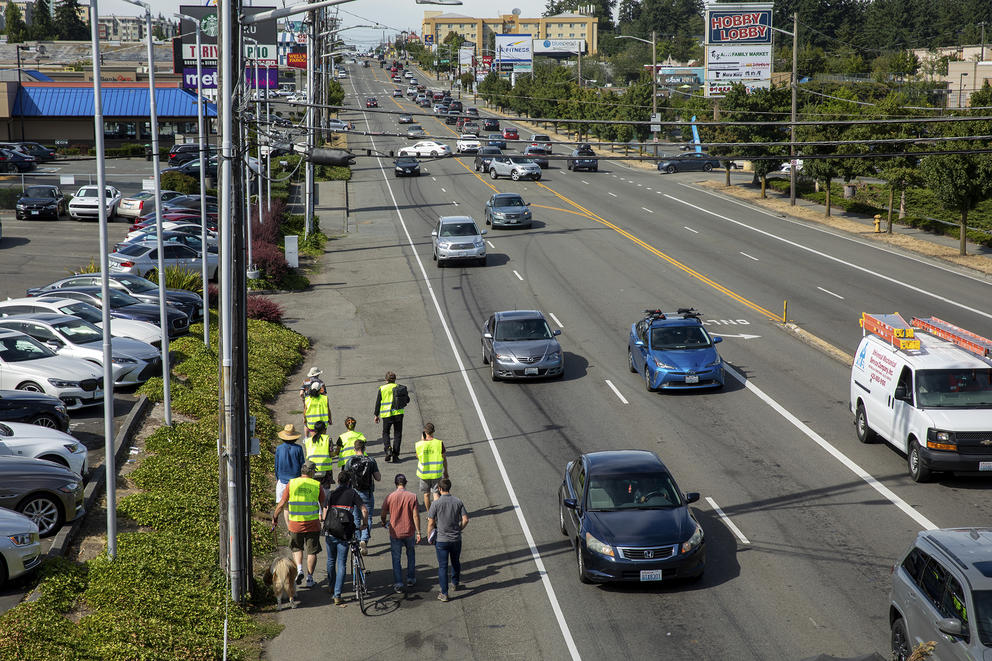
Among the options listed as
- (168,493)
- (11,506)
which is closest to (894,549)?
(168,493)

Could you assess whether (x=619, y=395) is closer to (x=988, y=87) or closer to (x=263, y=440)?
(x=263, y=440)

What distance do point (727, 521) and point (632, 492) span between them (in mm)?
2284

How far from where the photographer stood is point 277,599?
12688mm

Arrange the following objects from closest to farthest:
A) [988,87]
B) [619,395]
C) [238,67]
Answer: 1. [238,67]
2. [619,395]
3. [988,87]

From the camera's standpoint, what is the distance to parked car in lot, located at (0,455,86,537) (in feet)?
44.7

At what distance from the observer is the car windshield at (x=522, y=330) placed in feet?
80.7

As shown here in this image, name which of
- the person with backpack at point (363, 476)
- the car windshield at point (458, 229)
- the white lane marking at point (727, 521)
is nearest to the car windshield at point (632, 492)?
the white lane marking at point (727, 521)

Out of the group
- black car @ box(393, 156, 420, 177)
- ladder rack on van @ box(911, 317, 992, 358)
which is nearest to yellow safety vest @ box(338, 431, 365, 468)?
ladder rack on van @ box(911, 317, 992, 358)

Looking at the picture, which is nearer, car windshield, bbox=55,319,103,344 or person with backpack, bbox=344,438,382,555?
person with backpack, bbox=344,438,382,555

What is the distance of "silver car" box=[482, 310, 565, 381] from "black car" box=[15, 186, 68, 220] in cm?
3513

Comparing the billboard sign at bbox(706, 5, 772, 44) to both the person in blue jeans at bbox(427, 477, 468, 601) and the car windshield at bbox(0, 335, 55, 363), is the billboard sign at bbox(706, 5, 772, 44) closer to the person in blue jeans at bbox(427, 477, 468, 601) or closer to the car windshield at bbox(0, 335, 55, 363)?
the car windshield at bbox(0, 335, 55, 363)

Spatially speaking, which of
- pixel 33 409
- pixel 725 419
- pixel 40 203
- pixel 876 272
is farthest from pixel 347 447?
pixel 40 203

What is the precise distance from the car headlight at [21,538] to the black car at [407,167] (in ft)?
186

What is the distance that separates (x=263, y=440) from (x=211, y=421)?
1.51 m
